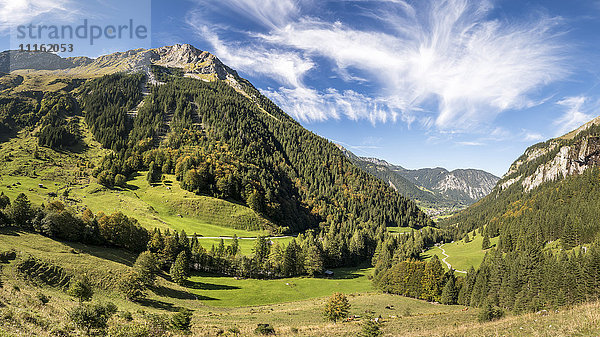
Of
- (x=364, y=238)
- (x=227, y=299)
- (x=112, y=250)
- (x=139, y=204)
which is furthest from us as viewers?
(x=364, y=238)

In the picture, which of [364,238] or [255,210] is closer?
[364,238]

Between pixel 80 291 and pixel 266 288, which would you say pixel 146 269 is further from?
pixel 266 288

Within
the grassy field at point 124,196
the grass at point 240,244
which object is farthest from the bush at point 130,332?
the grassy field at point 124,196


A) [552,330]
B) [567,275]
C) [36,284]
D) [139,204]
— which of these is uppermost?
[139,204]

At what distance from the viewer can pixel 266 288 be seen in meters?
89.2

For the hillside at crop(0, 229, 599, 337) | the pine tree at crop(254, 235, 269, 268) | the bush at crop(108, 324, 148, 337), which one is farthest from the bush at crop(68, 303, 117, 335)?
the pine tree at crop(254, 235, 269, 268)

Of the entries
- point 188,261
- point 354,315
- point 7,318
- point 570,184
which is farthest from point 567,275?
point 570,184

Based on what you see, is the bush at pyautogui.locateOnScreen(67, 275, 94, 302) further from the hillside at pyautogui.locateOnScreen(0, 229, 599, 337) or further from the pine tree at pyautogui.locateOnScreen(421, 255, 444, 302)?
the pine tree at pyautogui.locateOnScreen(421, 255, 444, 302)

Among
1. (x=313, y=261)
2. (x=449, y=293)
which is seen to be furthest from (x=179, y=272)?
Result: (x=449, y=293)

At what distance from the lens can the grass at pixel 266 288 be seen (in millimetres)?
75750

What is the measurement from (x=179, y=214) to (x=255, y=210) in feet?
155

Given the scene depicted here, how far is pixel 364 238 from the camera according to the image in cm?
15500

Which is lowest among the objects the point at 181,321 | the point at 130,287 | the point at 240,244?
the point at 240,244

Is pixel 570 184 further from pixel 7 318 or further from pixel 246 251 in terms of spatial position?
pixel 7 318
